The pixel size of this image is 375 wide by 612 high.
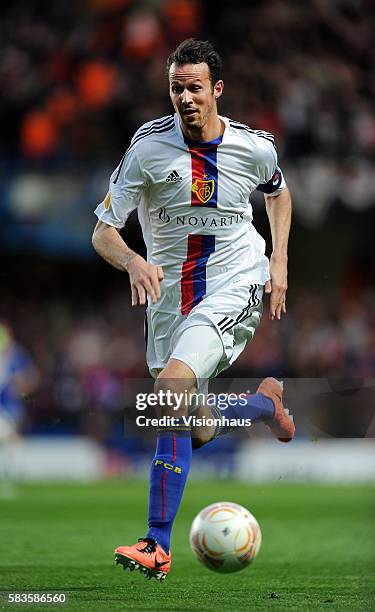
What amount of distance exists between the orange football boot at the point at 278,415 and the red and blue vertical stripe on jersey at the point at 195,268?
27.0 inches

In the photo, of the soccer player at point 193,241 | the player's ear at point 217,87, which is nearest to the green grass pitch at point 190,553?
the soccer player at point 193,241

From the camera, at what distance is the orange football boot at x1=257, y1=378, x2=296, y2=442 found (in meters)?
5.99

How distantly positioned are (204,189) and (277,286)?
59cm

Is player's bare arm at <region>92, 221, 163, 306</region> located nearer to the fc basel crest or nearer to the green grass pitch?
the fc basel crest

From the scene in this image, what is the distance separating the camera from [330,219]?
17531mm

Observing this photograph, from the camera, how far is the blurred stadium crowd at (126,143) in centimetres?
1611

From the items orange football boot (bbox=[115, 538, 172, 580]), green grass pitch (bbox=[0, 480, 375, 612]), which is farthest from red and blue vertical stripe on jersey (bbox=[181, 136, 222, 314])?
green grass pitch (bbox=[0, 480, 375, 612])

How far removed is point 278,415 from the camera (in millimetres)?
5973

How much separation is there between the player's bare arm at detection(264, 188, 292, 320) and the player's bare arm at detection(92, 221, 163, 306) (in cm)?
76

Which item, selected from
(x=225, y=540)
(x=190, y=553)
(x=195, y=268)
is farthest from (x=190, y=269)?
(x=190, y=553)

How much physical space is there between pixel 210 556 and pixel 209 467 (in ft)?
34.2

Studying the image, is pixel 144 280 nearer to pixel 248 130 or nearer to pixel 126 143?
pixel 248 130

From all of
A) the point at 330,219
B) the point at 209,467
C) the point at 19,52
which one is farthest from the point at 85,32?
the point at 209,467

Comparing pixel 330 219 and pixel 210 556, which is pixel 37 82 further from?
pixel 210 556
